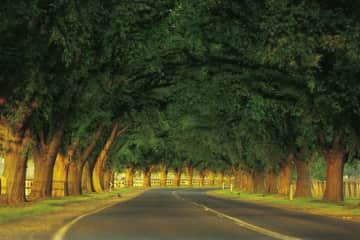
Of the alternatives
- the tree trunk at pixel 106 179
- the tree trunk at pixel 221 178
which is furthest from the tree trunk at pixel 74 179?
the tree trunk at pixel 221 178

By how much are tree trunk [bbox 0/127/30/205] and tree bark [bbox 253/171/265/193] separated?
43.6 meters

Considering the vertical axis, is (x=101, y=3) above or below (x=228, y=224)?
above

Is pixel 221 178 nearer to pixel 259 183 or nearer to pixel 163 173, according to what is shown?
pixel 163 173

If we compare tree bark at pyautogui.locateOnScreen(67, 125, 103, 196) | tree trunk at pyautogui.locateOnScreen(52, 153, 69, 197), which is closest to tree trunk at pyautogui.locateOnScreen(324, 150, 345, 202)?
tree trunk at pyautogui.locateOnScreen(52, 153, 69, 197)

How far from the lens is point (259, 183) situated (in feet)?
269

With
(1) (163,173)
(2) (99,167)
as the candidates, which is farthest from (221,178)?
(2) (99,167)

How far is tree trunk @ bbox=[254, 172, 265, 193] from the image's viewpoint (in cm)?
8150

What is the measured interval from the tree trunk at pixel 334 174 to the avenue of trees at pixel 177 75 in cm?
7

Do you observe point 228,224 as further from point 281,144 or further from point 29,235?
point 281,144

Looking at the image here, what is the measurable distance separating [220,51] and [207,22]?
4421 mm

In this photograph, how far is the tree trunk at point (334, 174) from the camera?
48.0 m

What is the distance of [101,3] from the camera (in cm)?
2967

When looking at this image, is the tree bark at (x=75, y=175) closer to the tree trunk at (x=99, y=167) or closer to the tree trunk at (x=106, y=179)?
the tree trunk at (x=99, y=167)

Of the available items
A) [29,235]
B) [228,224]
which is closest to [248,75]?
[228,224]
